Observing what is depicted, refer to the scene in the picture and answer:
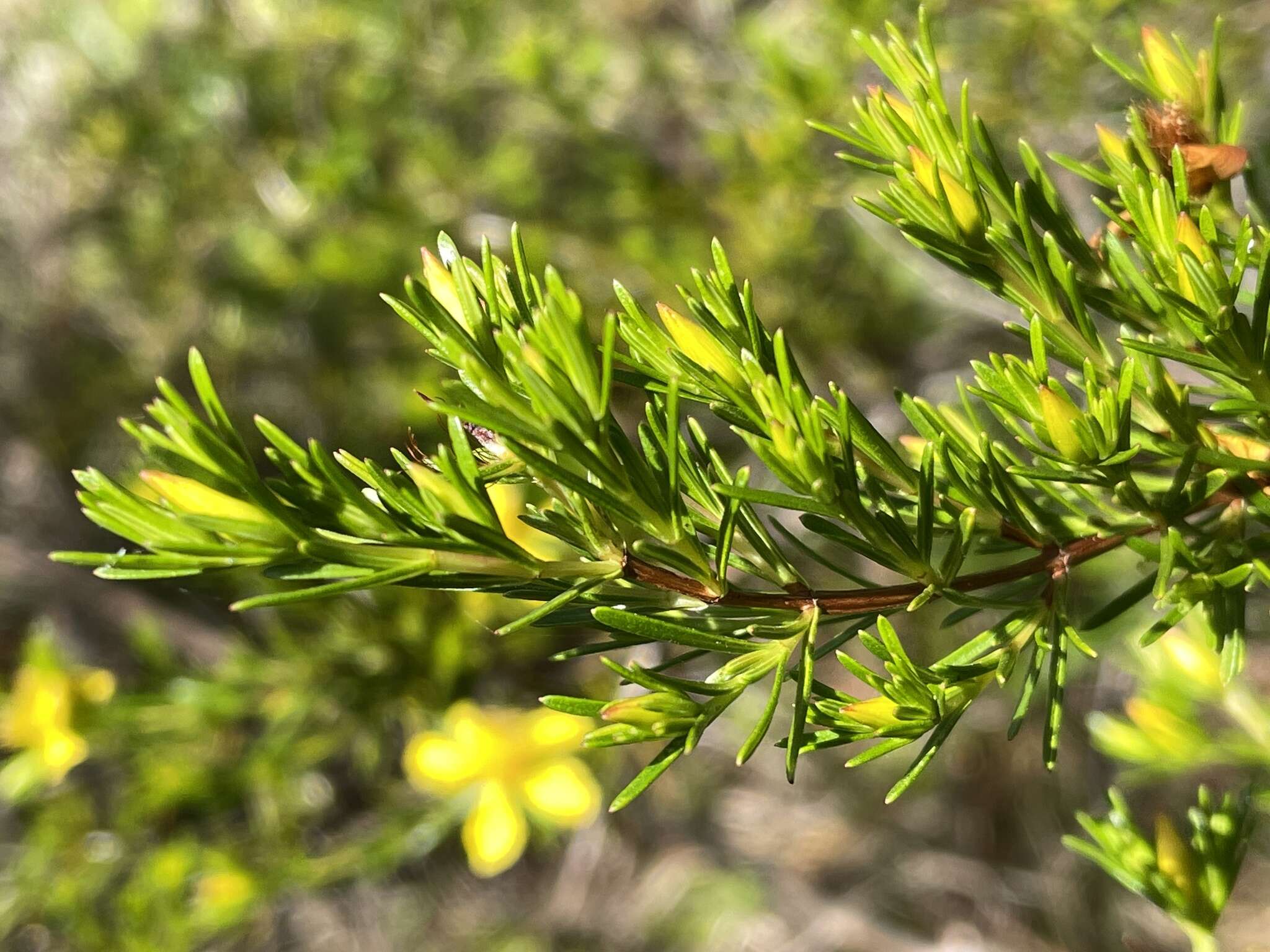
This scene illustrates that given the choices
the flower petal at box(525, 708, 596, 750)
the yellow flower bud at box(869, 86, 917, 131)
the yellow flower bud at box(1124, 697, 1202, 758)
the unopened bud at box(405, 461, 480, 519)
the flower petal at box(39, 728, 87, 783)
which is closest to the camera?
the unopened bud at box(405, 461, 480, 519)

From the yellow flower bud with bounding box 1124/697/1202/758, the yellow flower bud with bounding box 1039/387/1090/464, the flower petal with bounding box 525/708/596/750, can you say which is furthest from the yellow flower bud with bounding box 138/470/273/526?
the flower petal with bounding box 525/708/596/750

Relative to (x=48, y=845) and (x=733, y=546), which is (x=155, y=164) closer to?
(x=48, y=845)

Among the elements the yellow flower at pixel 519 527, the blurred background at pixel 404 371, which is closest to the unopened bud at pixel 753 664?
the yellow flower at pixel 519 527

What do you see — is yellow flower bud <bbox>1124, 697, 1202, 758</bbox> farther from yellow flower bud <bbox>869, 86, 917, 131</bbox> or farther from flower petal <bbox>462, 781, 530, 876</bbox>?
flower petal <bbox>462, 781, 530, 876</bbox>

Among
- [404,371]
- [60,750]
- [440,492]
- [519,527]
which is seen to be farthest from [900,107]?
[404,371]

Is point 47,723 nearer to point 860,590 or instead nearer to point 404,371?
point 404,371

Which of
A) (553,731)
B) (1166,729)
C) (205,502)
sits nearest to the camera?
(205,502)

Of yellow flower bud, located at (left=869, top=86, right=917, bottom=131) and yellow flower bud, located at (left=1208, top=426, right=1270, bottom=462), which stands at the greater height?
yellow flower bud, located at (left=869, top=86, right=917, bottom=131)

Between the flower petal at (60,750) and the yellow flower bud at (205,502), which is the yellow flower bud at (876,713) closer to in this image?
the yellow flower bud at (205,502)
